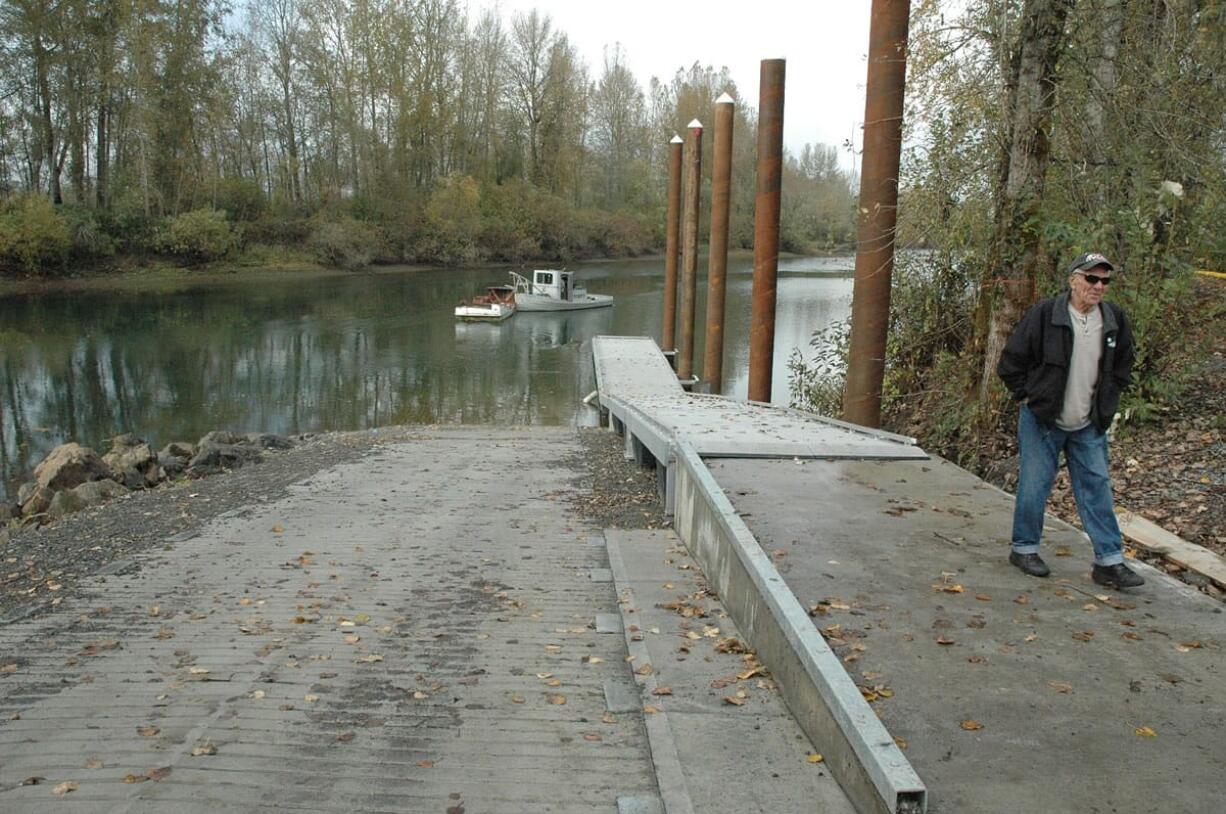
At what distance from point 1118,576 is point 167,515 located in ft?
26.8

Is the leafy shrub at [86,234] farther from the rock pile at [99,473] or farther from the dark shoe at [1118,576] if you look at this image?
the dark shoe at [1118,576]

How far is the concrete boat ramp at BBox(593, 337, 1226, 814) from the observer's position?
295 cm

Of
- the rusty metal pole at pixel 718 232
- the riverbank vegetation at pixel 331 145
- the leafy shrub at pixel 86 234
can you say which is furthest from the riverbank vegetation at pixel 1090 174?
the leafy shrub at pixel 86 234

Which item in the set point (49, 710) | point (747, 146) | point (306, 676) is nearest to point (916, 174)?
point (306, 676)

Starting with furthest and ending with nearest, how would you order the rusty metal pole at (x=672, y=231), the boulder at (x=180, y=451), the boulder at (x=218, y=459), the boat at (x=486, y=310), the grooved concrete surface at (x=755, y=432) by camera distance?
the boat at (x=486, y=310), the rusty metal pole at (x=672, y=231), the boulder at (x=180, y=451), the boulder at (x=218, y=459), the grooved concrete surface at (x=755, y=432)

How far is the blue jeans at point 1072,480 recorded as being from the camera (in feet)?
14.6

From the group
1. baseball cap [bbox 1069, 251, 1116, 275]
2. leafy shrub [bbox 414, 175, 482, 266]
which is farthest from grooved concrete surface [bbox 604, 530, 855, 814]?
leafy shrub [bbox 414, 175, 482, 266]

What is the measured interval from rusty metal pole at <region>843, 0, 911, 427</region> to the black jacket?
13.1ft

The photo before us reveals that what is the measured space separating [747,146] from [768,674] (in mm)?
68974

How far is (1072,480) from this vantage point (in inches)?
183

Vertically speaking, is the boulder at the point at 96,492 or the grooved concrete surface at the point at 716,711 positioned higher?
the grooved concrete surface at the point at 716,711

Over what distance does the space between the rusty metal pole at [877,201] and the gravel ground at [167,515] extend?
87.1 inches

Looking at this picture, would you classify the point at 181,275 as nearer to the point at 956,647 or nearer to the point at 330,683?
the point at 330,683

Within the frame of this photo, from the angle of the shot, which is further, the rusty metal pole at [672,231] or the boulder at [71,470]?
the rusty metal pole at [672,231]
